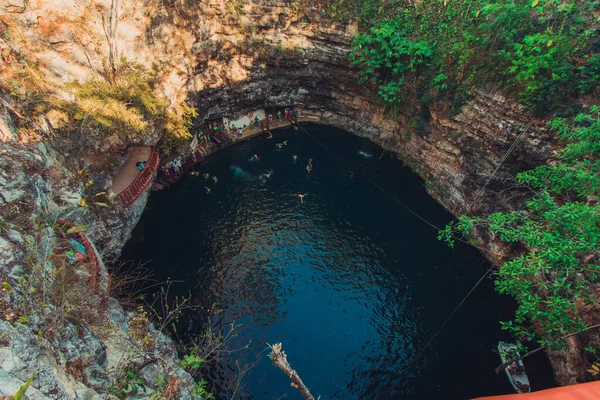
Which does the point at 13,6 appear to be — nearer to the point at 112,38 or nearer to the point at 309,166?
the point at 112,38

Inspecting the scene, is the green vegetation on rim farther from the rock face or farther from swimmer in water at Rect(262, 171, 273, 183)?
swimmer in water at Rect(262, 171, 273, 183)

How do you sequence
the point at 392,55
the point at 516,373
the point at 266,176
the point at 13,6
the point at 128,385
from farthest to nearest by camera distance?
the point at 266,176 < the point at 392,55 < the point at 516,373 < the point at 13,6 < the point at 128,385

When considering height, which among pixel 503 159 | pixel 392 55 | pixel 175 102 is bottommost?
pixel 175 102

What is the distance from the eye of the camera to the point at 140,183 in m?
20.5

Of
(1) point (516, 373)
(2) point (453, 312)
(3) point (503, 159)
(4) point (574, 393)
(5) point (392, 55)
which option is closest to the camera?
(4) point (574, 393)

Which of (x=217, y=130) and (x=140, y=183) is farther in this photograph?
(x=217, y=130)

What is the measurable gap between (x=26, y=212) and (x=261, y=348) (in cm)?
1235

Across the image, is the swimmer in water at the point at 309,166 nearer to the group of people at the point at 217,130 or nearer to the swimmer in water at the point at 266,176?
the group of people at the point at 217,130

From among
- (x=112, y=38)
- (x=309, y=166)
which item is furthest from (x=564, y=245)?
(x=112, y=38)

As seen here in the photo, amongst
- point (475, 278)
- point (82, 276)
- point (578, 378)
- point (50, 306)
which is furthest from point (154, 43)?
point (578, 378)

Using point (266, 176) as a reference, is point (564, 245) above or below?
above

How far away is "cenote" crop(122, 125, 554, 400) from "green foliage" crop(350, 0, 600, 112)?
8379 millimetres

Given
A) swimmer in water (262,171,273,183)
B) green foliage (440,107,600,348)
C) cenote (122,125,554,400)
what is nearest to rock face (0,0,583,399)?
cenote (122,125,554,400)

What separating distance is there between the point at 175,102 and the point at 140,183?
7.37m
